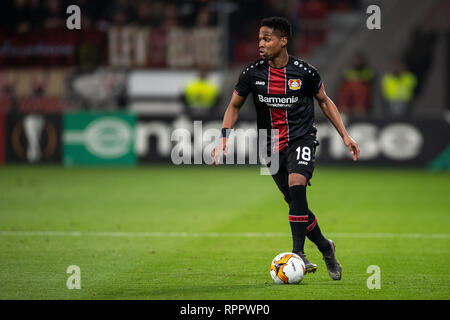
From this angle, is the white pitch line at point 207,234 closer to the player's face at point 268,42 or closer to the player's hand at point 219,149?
the player's hand at point 219,149

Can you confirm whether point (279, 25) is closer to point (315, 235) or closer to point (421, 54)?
point (315, 235)

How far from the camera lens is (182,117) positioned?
19.3 meters

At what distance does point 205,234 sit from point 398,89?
40.6 ft

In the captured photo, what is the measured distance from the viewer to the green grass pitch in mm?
6758

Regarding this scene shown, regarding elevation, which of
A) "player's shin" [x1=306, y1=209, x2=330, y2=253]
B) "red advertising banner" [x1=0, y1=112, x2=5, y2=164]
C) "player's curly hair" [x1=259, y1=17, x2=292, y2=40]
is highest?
"player's curly hair" [x1=259, y1=17, x2=292, y2=40]

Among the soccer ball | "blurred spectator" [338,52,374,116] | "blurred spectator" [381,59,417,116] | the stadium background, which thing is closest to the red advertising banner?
the stadium background

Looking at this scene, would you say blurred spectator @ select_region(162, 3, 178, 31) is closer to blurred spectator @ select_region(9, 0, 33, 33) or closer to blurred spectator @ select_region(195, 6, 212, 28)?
blurred spectator @ select_region(195, 6, 212, 28)

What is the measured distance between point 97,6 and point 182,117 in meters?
6.54

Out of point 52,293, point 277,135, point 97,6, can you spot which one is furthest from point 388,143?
point 52,293

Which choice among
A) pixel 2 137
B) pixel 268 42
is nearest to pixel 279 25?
pixel 268 42

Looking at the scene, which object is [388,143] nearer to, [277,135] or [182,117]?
[182,117]

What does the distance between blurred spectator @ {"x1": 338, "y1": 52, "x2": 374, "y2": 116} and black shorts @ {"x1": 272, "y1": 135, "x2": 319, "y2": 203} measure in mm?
14145

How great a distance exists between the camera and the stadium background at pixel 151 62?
1955 cm

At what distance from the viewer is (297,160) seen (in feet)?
23.7
